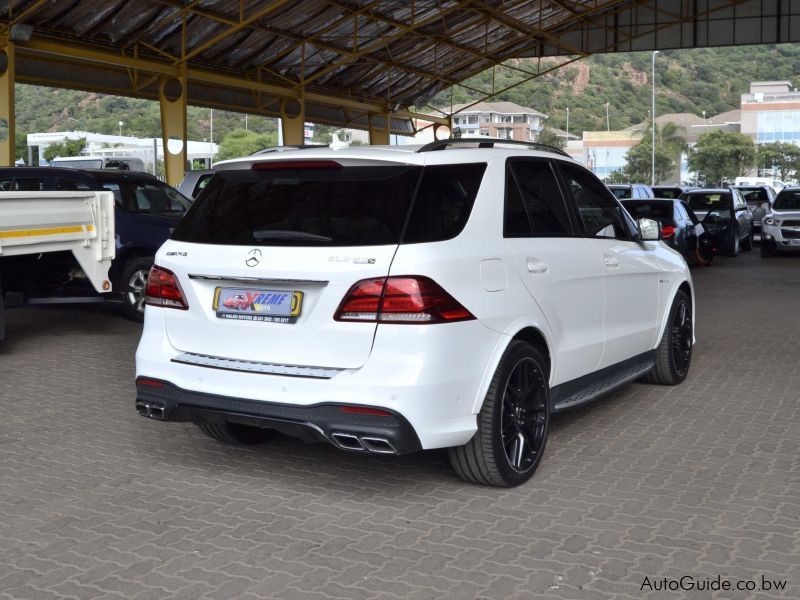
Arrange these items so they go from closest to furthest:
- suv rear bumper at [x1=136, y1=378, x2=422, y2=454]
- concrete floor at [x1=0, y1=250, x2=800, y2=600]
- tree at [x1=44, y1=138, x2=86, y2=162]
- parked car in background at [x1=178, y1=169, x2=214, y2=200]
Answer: concrete floor at [x1=0, y1=250, x2=800, y2=600] → suv rear bumper at [x1=136, y1=378, x2=422, y2=454] → parked car in background at [x1=178, y1=169, x2=214, y2=200] → tree at [x1=44, y1=138, x2=86, y2=162]

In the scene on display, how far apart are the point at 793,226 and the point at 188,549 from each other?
71.6 ft

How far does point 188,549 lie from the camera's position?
14.5 feet

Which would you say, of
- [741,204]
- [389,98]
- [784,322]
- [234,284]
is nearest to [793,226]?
[741,204]

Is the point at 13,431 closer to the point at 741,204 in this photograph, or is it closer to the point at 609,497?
the point at 609,497

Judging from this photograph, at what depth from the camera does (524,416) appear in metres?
5.36

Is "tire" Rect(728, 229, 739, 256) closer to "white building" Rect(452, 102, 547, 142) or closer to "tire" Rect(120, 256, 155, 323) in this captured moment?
"tire" Rect(120, 256, 155, 323)

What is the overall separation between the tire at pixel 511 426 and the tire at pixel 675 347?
243 cm

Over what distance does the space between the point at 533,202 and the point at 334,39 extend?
24.9 meters

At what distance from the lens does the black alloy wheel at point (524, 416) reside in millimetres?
5227

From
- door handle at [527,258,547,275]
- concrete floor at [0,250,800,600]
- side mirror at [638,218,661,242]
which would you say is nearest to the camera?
concrete floor at [0,250,800,600]

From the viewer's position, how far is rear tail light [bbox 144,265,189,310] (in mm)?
5223

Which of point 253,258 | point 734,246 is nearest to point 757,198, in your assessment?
point 734,246

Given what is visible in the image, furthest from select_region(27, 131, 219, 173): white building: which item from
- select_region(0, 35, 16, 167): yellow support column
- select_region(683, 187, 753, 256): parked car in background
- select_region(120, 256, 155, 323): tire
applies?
select_region(120, 256, 155, 323): tire

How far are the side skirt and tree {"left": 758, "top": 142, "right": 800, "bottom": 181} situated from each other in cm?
10195
